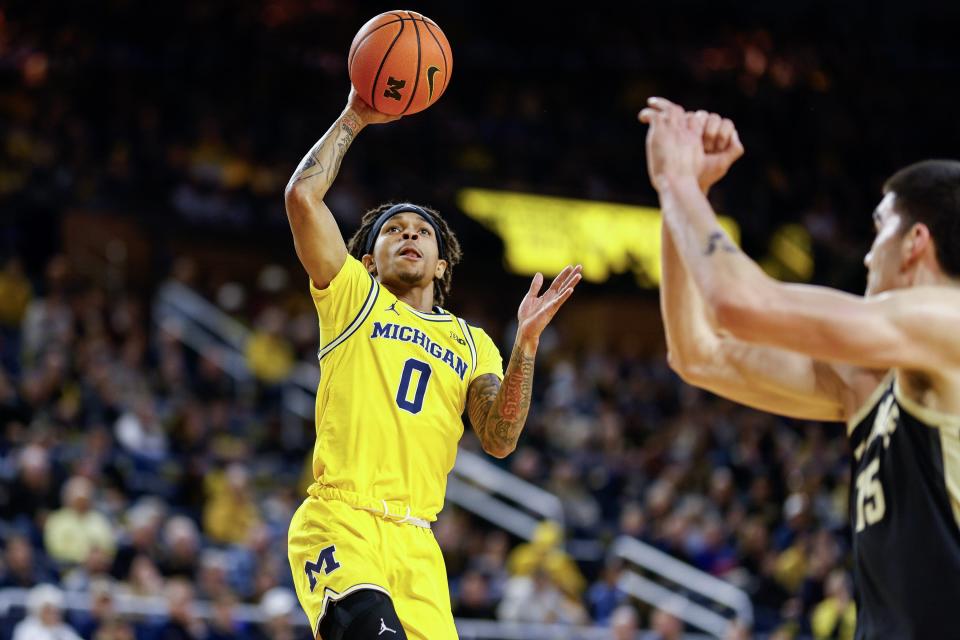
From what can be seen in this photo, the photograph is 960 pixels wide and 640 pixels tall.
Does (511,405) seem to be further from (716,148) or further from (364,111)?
(716,148)

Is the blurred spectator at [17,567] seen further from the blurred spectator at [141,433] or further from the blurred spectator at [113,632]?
the blurred spectator at [141,433]

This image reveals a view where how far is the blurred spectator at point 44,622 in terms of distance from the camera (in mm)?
9758

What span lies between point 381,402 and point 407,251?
73cm

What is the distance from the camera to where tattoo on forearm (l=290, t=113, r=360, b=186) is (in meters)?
5.17

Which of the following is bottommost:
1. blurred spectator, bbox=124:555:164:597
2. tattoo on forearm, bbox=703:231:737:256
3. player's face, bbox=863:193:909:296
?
blurred spectator, bbox=124:555:164:597

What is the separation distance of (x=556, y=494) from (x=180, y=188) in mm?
7345

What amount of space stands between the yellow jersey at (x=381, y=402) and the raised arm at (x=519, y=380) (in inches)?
5.0

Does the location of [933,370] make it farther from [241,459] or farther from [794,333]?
[241,459]

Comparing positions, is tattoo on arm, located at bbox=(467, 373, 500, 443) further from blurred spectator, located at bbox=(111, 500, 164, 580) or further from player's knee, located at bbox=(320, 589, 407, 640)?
blurred spectator, located at bbox=(111, 500, 164, 580)

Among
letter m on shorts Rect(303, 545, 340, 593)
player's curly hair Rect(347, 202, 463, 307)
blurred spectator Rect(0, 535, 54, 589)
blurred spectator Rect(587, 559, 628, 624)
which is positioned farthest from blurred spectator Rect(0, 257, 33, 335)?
letter m on shorts Rect(303, 545, 340, 593)

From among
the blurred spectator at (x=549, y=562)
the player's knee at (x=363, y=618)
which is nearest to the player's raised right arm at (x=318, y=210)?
the player's knee at (x=363, y=618)

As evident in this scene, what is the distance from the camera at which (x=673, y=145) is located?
10.3ft

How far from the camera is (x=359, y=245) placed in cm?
613

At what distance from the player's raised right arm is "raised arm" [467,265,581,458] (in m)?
0.78
